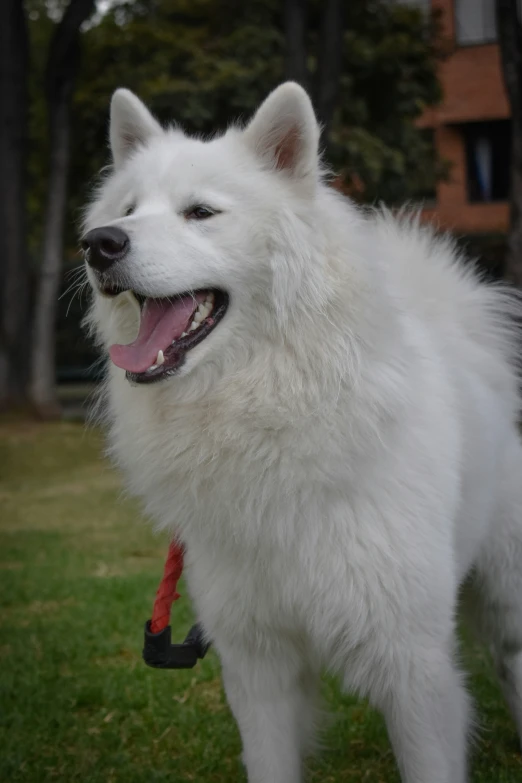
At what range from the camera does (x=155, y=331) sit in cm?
282

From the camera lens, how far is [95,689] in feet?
15.2

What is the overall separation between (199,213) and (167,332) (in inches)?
13.8

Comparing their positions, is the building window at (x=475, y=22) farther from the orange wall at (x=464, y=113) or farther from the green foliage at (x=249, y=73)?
the green foliage at (x=249, y=73)

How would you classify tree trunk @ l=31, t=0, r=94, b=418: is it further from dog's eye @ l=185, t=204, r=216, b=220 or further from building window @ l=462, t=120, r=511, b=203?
building window @ l=462, t=120, r=511, b=203

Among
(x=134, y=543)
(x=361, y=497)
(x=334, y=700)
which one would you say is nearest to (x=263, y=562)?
(x=361, y=497)

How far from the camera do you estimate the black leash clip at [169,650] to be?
11.2ft

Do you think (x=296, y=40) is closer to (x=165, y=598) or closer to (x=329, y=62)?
(x=329, y=62)

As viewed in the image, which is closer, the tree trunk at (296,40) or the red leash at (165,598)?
the red leash at (165,598)

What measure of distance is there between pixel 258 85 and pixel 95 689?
44.4 feet

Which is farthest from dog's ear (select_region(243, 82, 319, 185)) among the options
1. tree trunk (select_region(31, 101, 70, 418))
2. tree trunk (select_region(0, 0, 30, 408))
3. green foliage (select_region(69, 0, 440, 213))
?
green foliage (select_region(69, 0, 440, 213))

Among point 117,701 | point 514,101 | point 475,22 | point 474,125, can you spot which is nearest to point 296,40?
point 514,101

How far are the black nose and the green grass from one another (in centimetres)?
109

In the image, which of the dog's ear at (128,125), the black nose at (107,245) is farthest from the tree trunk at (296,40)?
the black nose at (107,245)

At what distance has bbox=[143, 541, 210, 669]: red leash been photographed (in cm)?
342
